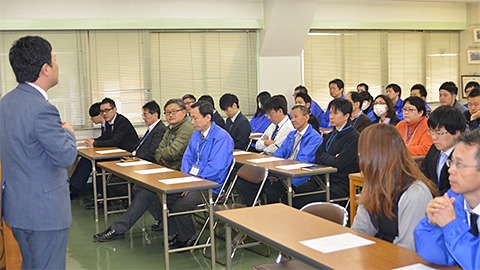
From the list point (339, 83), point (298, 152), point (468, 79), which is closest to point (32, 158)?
point (298, 152)

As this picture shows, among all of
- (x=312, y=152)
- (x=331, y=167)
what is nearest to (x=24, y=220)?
(x=331, y=167)

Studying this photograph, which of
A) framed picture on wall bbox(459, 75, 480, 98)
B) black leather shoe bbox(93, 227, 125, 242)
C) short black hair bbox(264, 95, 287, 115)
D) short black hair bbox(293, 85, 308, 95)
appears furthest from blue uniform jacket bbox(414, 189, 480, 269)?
framed picture on wall bbox(459, 75, 480, 98)

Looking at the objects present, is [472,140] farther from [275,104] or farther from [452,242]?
[275,104]

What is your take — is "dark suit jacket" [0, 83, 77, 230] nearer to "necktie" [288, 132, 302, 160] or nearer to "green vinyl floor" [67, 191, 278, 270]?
"green vinyl floor" [67, 191, 278, 270]

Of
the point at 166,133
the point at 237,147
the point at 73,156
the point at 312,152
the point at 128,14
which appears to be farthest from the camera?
the point at 128,14

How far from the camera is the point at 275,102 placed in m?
6.24

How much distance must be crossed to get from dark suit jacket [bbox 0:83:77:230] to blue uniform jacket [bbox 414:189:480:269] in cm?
163

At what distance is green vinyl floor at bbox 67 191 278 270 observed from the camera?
14.8 ft

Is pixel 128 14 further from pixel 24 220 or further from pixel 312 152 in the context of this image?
pixel 24 220

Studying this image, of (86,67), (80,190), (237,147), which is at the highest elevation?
(86,67)

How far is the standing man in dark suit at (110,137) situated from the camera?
698cm

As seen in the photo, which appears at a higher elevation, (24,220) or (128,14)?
(128,14)

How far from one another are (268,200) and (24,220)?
10.5 feet

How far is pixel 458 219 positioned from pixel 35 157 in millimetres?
1901
